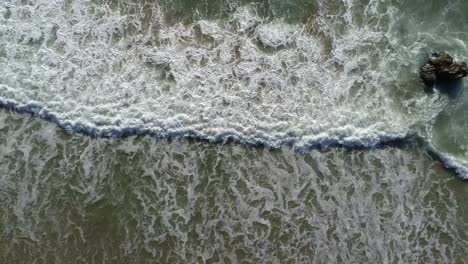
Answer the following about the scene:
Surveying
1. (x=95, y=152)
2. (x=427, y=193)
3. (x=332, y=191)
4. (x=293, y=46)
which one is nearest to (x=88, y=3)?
(x=95, y=152)

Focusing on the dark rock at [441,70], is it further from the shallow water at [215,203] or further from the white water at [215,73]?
the shallow water at [215,203]

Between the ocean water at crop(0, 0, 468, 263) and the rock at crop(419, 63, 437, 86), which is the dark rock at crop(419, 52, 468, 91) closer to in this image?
the rock at crop(419, 63, 437, 86)

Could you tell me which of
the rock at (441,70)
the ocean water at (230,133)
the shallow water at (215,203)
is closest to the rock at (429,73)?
the rock at (441,70)

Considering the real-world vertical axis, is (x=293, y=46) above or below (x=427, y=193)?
above

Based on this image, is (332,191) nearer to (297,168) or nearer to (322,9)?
(297,168)

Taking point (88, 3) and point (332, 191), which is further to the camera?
point (88, 3)

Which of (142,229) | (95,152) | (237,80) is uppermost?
(237,80)

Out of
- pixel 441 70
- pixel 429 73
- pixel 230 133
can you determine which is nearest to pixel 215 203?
pixel 230 133
